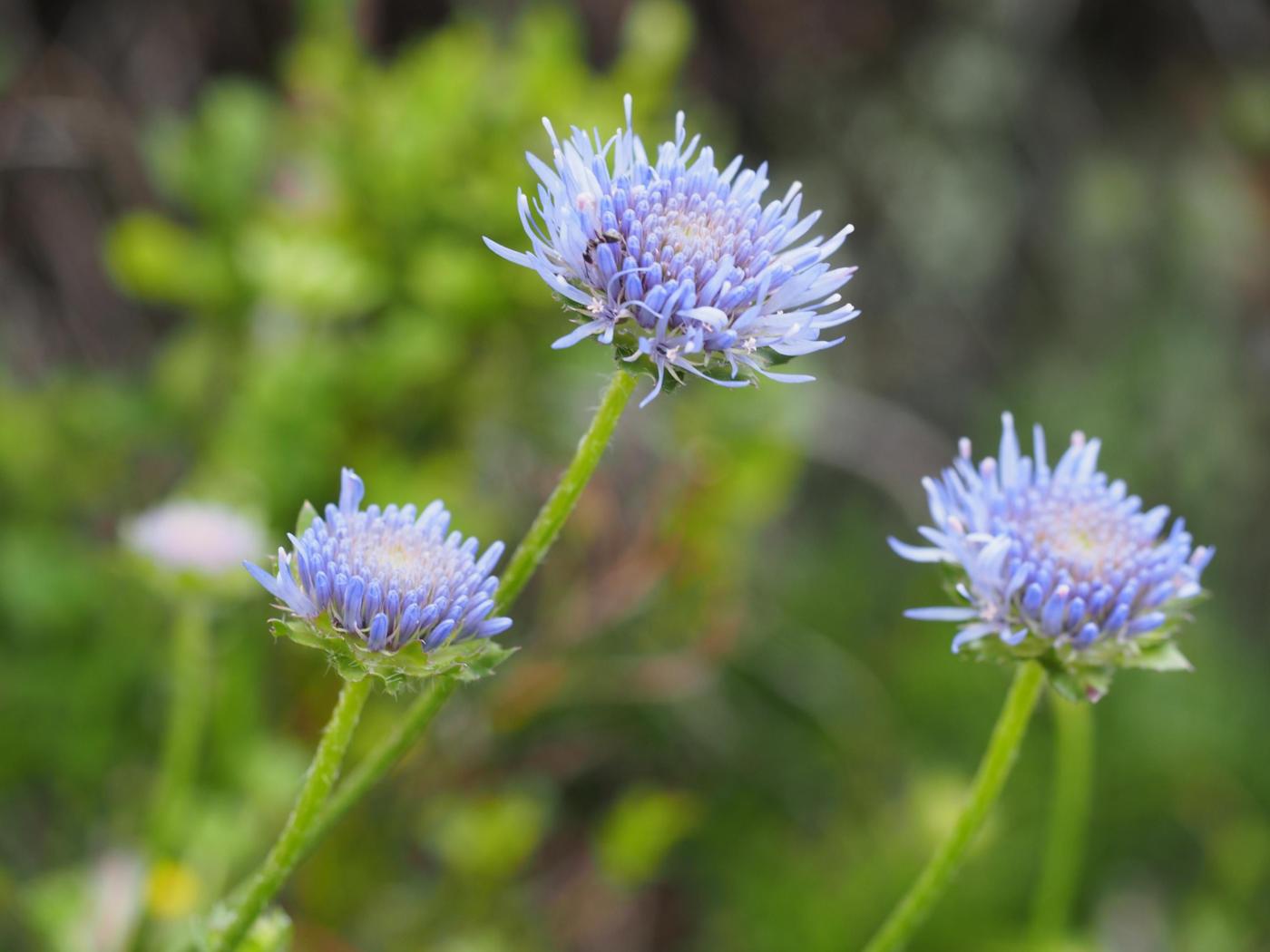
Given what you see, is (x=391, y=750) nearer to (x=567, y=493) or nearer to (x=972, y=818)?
Result: (x=567, y=493)

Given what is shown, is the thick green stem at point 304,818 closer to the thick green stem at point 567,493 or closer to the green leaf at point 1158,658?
the thick green stem at point 567,493

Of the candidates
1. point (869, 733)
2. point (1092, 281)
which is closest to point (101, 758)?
point (869, 733)

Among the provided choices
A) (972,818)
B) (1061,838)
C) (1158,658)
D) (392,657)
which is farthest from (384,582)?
(1061,838)

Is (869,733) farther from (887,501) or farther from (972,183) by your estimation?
(972,183)

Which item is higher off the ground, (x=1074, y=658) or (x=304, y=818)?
(x=1074, y=658)

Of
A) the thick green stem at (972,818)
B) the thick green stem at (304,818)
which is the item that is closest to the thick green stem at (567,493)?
the thick green stem at (304,818)
